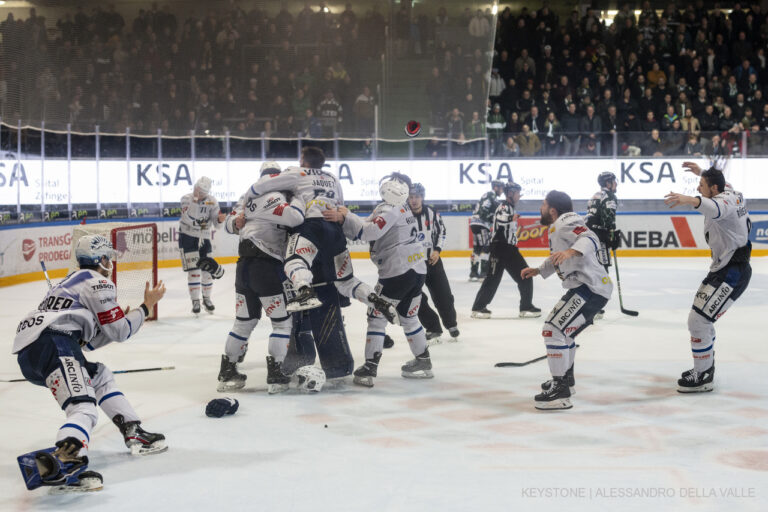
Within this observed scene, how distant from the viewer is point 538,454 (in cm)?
511

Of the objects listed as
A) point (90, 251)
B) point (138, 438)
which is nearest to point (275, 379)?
point (138, 438)

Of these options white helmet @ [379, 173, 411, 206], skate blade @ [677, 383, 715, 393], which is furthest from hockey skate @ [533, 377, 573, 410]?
white helmet @ [379, 173, 411, 206]

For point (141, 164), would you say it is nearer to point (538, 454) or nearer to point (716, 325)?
point (716, 325)

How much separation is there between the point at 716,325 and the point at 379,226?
4.86 metres

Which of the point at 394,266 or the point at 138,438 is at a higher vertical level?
the point at 394,266

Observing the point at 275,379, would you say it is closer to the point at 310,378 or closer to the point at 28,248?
the point at 310,378

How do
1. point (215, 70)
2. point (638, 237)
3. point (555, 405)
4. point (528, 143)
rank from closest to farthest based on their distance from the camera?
point (555, 405)
point (638, 237)
point (528, 143)
point (215, 70)

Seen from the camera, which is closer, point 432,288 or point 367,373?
point 367,373

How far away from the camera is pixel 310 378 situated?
6.63 metres

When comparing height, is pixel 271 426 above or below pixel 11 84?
below

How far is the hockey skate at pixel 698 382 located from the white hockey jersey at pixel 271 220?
3.17 metres

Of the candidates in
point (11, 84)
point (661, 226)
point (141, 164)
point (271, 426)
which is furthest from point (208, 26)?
point (271, 426)

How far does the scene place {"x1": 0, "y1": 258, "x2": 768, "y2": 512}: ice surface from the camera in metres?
4.39

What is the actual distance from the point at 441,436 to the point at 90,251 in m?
2.39
